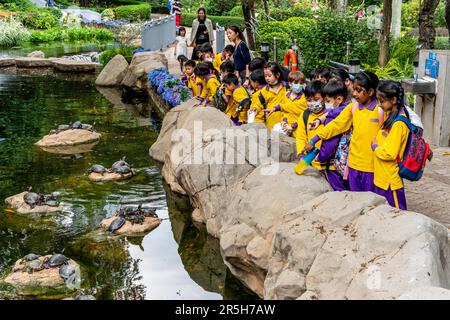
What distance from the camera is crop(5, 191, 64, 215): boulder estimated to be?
9.17 m

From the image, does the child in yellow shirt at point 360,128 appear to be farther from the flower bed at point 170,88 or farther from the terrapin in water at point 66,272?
the flower bed at point 170,88

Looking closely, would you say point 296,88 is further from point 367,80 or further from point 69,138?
point 69,138

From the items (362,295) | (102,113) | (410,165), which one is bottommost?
(102,113)

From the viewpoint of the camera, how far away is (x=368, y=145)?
6.40m

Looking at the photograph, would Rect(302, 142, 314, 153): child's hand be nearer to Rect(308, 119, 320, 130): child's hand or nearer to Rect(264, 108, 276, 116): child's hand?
Rect(308, 119, 320, 130): child's hand

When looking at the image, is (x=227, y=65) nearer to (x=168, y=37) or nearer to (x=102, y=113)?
(x=102, y=113)

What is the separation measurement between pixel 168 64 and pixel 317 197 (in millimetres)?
13830

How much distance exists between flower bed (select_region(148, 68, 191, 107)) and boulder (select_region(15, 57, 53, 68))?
7466 mm

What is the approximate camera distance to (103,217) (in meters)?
9.04

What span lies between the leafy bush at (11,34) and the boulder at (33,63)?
21.5 feet

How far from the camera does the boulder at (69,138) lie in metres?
12.9

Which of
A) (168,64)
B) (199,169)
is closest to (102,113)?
(168,64)

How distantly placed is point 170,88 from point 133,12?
79.2 ft

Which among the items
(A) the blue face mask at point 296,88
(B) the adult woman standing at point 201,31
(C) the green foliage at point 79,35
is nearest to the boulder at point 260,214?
(A) the blue face mask at point 296,88
